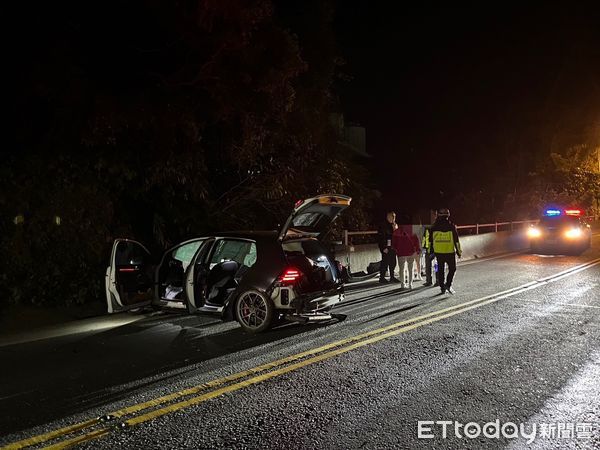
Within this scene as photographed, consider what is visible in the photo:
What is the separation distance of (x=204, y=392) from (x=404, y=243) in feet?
23.1

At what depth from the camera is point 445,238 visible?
10.5m

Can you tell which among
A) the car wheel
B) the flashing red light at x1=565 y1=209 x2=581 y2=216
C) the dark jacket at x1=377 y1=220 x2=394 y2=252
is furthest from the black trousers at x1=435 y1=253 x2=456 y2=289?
the flashing red light at x1=565 y1=209 x2=581 y2=216

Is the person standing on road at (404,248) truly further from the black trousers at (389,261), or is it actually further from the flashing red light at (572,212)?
the flashing red light at (572,212)

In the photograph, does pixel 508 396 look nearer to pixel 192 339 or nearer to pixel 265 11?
pixel 192 339

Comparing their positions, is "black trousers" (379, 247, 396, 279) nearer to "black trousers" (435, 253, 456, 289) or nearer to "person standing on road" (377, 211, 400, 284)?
"person standing on road" (377, 211, 400, 284)

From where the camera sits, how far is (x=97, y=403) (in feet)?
15.4

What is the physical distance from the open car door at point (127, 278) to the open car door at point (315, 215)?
7.73ft

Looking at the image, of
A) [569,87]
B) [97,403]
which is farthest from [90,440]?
[569,87]

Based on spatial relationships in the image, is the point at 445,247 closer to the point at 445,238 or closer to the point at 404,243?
the point at 445,238

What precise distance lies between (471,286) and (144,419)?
8.62 meters

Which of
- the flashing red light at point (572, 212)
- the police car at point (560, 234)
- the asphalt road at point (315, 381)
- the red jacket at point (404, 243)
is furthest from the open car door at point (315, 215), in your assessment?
the flashing red light at point (572, 212)


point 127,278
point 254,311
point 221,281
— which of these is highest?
point 127,278

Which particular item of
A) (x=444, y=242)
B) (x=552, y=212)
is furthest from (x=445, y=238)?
(x=552, y=212)

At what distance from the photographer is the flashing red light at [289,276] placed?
7133 millimetres
